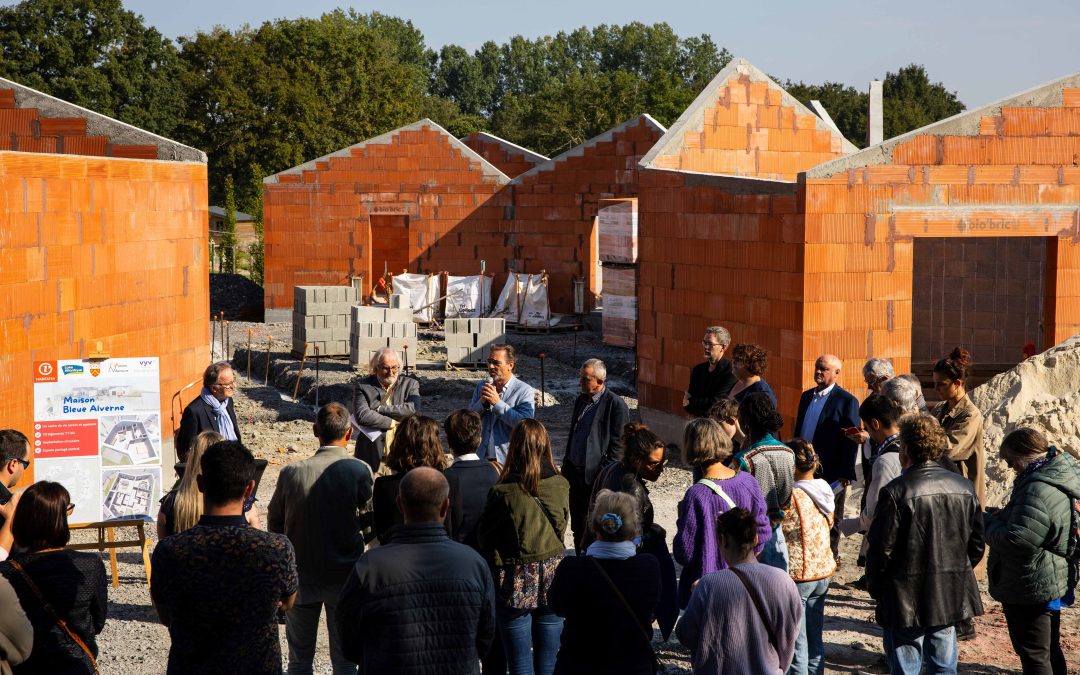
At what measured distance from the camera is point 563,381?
20438 millimetres

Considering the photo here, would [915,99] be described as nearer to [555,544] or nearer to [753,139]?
[753,139]

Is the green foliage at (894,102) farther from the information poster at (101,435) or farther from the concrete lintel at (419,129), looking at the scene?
the information poster at (101,435)

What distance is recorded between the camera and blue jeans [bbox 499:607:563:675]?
5.98m

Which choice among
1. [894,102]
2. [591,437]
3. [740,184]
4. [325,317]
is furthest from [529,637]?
[894,102]

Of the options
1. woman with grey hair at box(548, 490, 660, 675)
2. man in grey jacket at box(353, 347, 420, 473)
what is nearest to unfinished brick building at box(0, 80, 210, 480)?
man in grey jacket at box(353, 347, 420, 473)

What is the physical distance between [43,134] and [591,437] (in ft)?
33.6

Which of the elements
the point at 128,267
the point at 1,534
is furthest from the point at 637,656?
the point at 128,267

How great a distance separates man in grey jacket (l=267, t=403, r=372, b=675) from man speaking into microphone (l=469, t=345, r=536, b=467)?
1.94m

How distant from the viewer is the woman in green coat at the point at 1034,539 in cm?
606

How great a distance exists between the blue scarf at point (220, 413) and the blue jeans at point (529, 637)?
2916mm

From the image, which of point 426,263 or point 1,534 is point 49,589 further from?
point 426,263

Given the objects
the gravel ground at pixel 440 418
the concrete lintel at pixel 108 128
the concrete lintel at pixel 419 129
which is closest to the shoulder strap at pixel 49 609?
the gravel ground at pixel 440 418

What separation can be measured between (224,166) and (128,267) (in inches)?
1829

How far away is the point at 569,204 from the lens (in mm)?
27344
